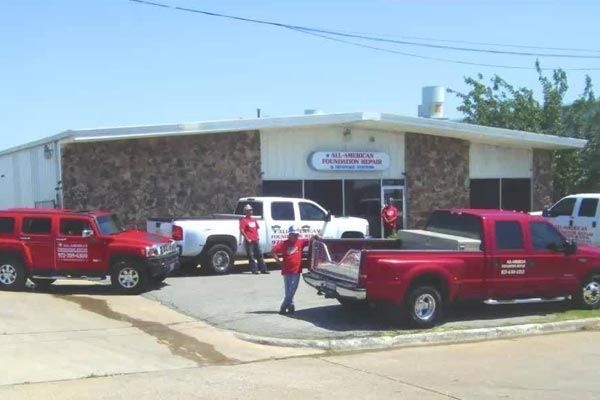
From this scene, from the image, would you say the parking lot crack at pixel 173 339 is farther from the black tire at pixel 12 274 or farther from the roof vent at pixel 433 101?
the roof vent at pixel 433 101

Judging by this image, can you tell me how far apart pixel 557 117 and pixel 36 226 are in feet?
84.3

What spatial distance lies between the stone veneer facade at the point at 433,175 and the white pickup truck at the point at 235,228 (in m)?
5.66

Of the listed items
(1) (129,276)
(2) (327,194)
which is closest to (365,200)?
(2) (327,194)

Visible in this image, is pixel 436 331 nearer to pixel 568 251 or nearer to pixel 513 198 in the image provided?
pixel 568 251

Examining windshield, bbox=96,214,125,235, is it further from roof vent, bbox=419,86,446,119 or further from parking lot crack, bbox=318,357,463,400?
roof vent, bbox=419,86,446,119

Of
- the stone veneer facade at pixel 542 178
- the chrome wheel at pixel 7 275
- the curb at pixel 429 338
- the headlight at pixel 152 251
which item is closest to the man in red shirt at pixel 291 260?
the curb at pixel 429 338

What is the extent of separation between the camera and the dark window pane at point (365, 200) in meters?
23.5

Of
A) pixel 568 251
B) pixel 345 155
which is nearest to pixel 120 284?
pixel 568 251

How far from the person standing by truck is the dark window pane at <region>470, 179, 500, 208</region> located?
36.8 ft

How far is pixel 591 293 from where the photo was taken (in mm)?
12508

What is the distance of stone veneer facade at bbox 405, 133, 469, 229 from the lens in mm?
24547

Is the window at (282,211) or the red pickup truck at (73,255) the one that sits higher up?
the window at (282,211)

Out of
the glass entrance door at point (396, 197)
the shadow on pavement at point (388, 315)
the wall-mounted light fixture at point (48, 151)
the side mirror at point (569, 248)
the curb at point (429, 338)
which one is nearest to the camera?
the curb at point (429, 338)

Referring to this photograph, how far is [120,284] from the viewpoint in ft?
47.5
